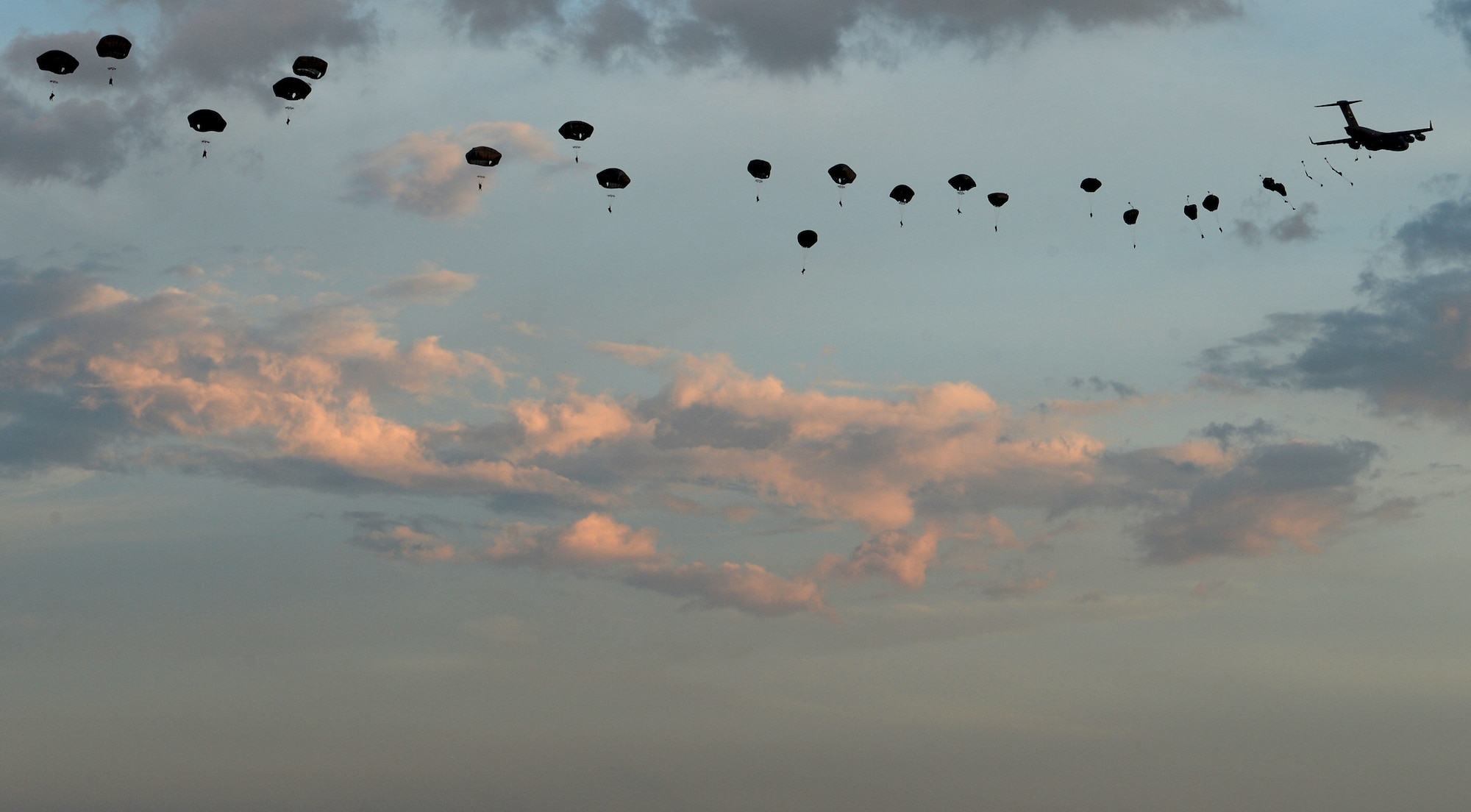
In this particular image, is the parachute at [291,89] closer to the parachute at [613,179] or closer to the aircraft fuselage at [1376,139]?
the parachute at [613,179]

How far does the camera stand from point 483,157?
5094 inches

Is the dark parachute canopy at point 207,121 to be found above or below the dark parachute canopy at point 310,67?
below

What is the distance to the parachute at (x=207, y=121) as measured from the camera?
117 meters

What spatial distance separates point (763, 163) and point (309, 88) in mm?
45117

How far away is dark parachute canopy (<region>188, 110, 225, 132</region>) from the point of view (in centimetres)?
11662

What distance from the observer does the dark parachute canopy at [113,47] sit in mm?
114250

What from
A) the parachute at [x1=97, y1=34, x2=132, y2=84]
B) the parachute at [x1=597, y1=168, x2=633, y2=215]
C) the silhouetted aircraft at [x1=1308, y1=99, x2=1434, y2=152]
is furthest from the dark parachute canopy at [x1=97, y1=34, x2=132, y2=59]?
the silhouetted aircraft at [x1=1308, y1=99, x2=1434, y2=152]

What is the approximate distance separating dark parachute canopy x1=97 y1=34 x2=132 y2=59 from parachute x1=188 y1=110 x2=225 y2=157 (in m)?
8.19

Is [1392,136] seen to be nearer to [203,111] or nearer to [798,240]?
[798,240]

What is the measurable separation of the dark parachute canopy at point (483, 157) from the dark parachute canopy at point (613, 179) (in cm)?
1036

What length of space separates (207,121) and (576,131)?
112 feet

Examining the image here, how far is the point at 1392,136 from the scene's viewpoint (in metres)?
122

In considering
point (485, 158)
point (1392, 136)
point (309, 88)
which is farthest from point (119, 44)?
point (1392, 136)

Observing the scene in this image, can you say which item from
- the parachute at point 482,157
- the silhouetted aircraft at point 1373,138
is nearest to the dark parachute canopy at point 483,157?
the parachute at point 482,157
